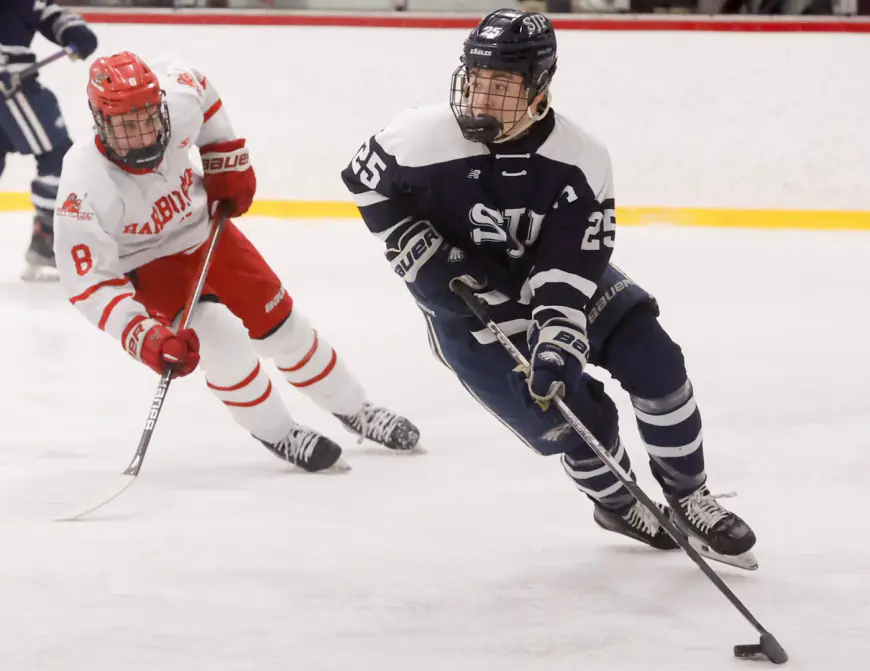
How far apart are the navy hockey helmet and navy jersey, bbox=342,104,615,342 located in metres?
0.07

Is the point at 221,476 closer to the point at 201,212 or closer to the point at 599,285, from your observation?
the point at 201,212

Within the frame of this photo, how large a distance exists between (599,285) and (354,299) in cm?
241

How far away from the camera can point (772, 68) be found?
568cm

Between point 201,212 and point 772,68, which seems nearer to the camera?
point 201,212

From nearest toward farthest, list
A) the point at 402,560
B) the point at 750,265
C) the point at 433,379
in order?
the point at 402,560 < the point at 433,379 < the point at 750,265

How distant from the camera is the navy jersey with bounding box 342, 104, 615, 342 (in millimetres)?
2146

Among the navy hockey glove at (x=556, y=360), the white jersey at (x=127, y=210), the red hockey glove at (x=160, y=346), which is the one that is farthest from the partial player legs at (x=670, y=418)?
the white jersey at (x=127, y=210)

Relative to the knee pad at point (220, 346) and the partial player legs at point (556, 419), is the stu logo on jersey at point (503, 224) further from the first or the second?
the knee pad at point (220, 346)

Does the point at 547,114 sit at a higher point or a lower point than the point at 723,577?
higher

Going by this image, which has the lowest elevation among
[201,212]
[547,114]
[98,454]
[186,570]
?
[98,454]

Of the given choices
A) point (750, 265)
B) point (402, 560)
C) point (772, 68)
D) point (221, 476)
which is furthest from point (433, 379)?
point (772, 68)

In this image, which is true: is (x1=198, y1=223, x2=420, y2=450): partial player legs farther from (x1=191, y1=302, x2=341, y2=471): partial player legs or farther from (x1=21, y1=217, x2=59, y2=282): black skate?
(x1=21, y1=217, x2=59, y2=282): black skate

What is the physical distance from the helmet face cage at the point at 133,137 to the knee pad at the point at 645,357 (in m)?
1.02

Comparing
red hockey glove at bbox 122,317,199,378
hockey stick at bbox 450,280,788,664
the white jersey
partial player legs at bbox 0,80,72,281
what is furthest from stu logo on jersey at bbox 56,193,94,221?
partial player legs at bbox 0,80,72,281
